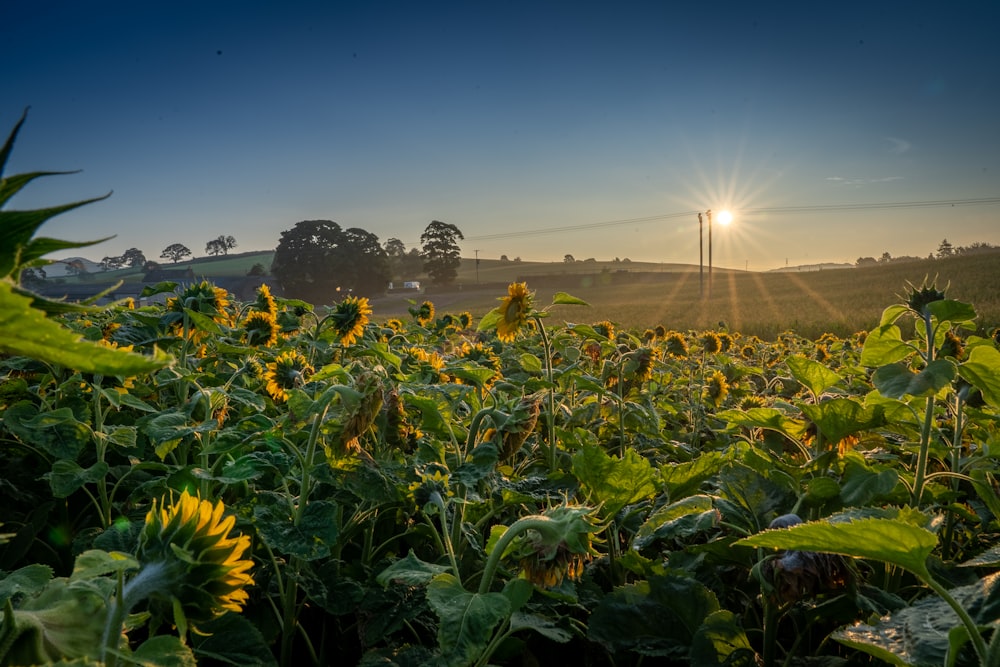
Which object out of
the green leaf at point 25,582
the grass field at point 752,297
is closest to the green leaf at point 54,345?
the green leaf at point 25,582

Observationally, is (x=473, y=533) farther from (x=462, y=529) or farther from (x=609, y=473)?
(x=609, y=473)

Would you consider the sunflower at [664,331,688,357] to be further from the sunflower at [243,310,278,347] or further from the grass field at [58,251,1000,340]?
the sunflower at [243,310,278,347]

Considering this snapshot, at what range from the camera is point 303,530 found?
130 centimetres

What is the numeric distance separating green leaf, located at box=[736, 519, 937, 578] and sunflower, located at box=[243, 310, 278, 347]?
3.21m

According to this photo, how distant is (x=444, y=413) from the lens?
1988 millimetres

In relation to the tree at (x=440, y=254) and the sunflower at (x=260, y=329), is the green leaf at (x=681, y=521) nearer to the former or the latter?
the sunflower at (x=260, y=329)

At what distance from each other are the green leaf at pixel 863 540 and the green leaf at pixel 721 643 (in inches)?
25.4

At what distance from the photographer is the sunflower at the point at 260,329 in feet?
11.4

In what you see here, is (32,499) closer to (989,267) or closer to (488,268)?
(989,267)

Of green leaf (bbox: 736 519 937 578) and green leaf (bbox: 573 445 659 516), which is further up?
green leaf (bbox: 736 519 937 578)

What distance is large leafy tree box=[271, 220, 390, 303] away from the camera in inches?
2179

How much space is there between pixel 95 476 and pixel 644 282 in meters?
65.4

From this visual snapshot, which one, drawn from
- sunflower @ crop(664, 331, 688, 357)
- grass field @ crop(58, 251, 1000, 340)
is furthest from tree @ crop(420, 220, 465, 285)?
sunflower @ crop(664, 331, 688, 357)

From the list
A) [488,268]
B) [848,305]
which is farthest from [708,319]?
[488,268]
